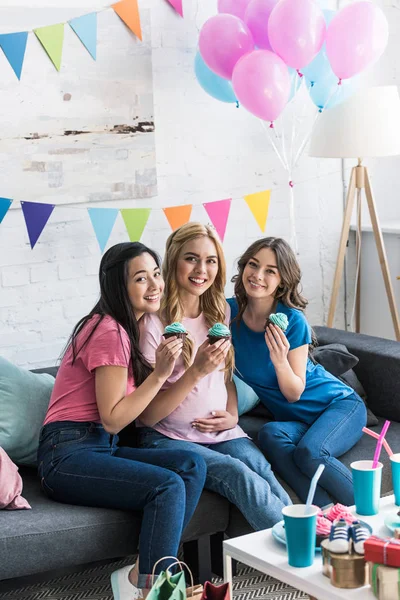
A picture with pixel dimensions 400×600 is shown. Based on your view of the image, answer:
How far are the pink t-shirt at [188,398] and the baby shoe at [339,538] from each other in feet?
3.27

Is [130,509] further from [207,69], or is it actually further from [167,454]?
[207,69]

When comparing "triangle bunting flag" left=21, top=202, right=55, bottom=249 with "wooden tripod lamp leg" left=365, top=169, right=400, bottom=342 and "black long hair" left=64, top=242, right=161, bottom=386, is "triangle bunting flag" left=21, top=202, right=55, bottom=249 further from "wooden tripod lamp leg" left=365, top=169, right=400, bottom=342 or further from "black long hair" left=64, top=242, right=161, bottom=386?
"wooden tripod lamp leg" left=365, top=169, right=400, bottom=342

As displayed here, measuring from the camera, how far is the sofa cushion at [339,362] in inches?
130

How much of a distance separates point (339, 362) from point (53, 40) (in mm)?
1591

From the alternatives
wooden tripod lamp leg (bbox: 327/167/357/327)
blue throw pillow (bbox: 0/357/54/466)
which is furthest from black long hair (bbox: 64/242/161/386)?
wooden tripod lamp leg (bbox: 327/167/357/327)

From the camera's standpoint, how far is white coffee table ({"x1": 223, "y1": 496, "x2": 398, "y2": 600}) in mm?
1844

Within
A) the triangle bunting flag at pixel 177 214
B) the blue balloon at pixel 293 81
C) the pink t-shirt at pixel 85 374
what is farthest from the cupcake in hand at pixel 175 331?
the blue balloon at pixel 293 81

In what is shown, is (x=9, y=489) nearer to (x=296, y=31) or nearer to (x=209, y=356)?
(x=209, y=356)

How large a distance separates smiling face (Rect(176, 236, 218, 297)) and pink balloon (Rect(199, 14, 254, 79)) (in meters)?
0.87

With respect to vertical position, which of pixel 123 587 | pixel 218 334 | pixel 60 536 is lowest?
pixel 123 587

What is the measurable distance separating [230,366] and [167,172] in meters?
1.16

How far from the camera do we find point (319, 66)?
3.55 meters

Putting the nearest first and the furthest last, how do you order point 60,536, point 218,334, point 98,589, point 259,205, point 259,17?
point 60,536 → point 218,334 → point 98,589 → point 259,17 → point 259,205

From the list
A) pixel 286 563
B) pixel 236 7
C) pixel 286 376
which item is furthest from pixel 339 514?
pixel 236 7
